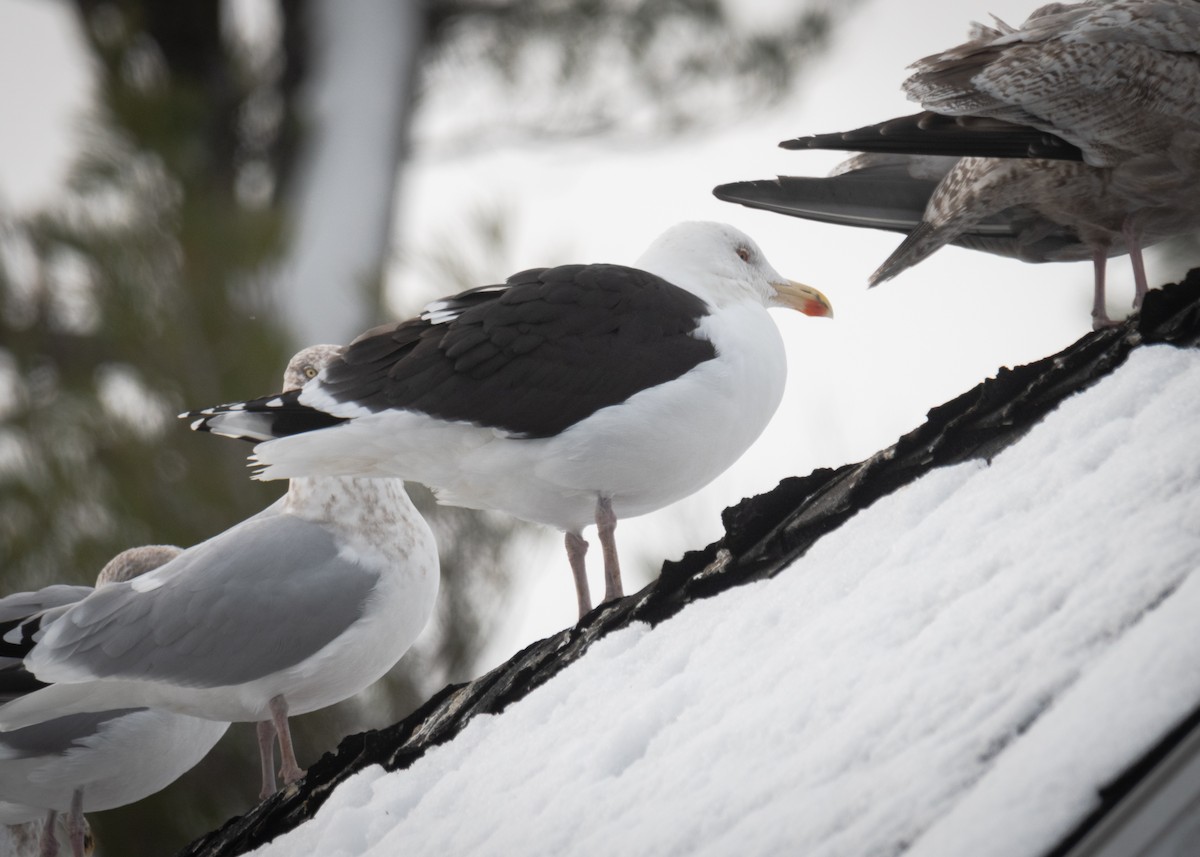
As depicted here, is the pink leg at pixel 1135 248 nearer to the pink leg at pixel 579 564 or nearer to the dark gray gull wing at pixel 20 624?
the pink leg at pixel 579 564

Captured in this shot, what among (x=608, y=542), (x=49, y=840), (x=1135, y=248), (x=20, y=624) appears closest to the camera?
(x=1135, y=248)

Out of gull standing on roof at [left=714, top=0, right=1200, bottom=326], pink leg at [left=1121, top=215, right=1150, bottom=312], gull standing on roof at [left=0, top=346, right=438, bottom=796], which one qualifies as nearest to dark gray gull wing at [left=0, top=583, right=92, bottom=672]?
gull standing on roof at [left=0, top=346, right=438, bottom=796]

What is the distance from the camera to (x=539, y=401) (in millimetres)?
2680

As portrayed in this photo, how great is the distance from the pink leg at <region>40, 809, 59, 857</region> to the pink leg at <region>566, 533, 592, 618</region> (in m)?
1.55

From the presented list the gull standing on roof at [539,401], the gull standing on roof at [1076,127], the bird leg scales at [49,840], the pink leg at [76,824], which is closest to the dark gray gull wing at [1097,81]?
the gull standing on roof at [1076,127]

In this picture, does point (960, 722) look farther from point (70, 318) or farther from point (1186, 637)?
point (70, 318)

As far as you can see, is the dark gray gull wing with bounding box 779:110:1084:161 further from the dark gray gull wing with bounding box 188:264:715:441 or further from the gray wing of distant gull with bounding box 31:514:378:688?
the gray wing of distant gull with bounding box 31:514:378:688

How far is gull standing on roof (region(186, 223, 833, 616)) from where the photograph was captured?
2.66m

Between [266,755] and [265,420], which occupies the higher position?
[265,420]

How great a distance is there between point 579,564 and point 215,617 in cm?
75

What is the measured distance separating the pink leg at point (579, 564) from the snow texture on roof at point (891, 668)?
669 mm

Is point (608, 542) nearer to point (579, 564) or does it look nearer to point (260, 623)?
point (579, 564)

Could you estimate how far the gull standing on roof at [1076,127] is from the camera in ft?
8.05

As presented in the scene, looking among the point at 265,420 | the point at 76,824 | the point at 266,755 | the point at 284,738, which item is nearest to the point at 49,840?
the point at 76,824
